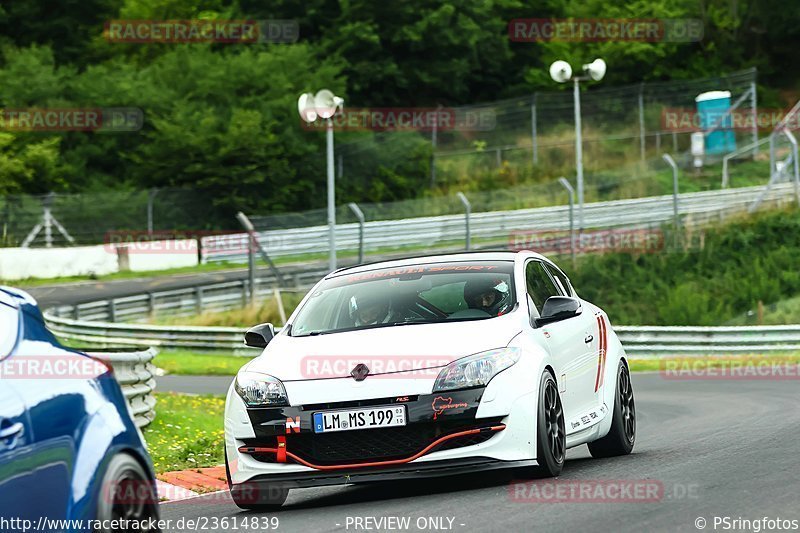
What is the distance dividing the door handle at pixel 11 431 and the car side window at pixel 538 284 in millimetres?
5401

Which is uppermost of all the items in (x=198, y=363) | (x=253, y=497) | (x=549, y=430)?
(x=549, y=430)

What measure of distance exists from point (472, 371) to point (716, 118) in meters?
45.1

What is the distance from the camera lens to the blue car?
5371 millimetres

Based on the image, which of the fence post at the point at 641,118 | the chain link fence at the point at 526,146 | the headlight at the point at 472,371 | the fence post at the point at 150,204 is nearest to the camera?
the headlight at the point at 472,371

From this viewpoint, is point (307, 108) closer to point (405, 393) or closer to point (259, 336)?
point (259, 336)

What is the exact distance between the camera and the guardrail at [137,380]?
1398 centimetres

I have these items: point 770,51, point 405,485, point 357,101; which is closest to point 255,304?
point 405,485

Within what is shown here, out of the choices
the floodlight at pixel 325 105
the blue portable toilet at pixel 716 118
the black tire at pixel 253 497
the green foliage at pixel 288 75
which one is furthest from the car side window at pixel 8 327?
the blue portable toilet at pixel 716 118

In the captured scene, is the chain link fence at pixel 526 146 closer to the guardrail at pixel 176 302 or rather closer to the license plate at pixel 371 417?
the guardrail at pixel 176 302

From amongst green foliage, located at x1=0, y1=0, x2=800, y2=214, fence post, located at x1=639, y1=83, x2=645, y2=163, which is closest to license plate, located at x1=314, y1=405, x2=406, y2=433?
green foliage, located at x1=0, y1=0, x2=800, y2=214

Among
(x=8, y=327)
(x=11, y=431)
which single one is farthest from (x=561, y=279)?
(x=11, y=431)

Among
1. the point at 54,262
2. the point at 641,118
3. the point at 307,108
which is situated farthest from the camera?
the point at 641,118

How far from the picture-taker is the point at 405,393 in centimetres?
884

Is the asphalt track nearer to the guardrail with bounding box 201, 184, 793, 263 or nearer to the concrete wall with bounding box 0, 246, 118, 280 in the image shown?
the guardrail with bounding box 201, 184, 793, 263
